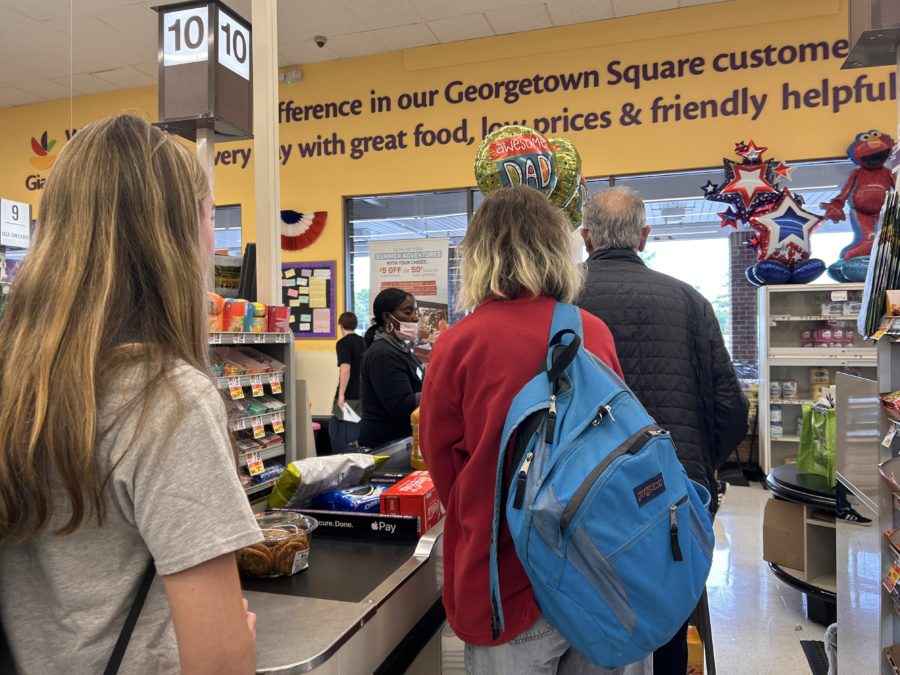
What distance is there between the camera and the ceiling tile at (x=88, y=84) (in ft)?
22.9

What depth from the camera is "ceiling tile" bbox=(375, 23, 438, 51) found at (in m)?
5.95

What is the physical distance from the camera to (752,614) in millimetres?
3139

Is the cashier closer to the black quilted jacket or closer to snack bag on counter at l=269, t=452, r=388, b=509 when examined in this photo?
snack bag on counter at l=269, t=452, r=388, b=509

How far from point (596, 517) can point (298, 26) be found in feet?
19.7

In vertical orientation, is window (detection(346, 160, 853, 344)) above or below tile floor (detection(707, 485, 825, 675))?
above

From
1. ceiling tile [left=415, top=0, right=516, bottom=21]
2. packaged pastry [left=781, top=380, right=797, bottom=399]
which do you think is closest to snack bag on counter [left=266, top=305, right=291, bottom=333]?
ceiling tile [left=415, top=0, right=516, bottom=21]

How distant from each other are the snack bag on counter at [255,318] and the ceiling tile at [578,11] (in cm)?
453

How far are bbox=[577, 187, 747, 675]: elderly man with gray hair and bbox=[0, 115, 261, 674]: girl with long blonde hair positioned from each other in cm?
148

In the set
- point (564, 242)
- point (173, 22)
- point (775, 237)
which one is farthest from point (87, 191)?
point (775, 237)

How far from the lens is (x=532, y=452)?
1.14m

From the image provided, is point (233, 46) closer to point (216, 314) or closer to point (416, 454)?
point (216, 314)

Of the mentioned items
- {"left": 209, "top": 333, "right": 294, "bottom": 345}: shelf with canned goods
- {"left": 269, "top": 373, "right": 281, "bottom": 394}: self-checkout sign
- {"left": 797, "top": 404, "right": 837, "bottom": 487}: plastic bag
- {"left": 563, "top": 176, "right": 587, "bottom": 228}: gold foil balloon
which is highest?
{"left": 563, "top": 176, "right": 587, "bottom": 228}: gold foil balloon

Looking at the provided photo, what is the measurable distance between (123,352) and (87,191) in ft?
0.69

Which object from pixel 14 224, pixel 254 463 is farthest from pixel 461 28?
pixel 254 463
